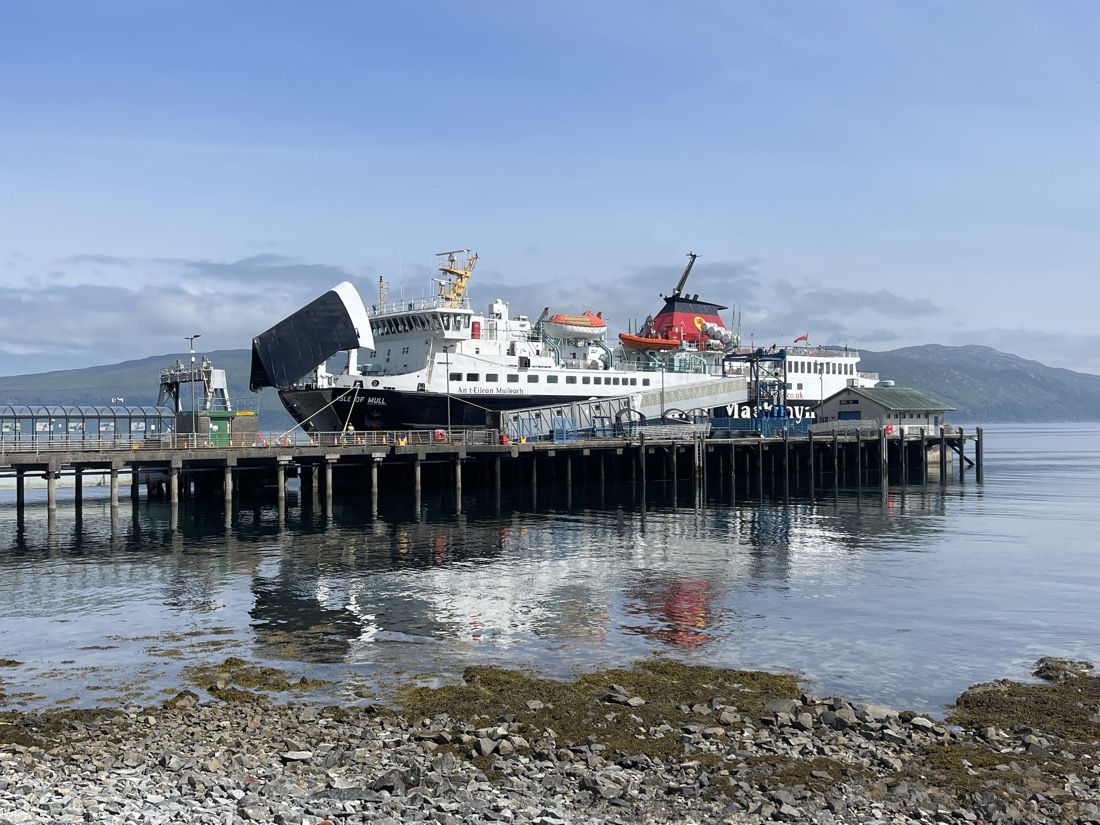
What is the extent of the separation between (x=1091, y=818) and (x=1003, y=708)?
5008mm

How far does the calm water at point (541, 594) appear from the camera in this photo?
22.5 m

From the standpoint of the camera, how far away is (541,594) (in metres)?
30.5

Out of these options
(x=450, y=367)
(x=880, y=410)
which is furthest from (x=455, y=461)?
(x=880, y=410)

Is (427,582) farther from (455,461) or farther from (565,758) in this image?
(455,461)

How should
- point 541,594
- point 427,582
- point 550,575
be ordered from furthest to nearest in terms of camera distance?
point 550,575 < point 427,582 < point 541,594

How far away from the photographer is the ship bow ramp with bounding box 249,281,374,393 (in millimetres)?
60406

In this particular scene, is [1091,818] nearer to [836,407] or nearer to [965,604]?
[965,604]

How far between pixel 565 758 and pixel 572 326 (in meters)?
62.8

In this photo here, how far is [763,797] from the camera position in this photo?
1438 centimetres

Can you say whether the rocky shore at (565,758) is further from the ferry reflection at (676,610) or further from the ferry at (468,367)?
the ferry at (468,367)

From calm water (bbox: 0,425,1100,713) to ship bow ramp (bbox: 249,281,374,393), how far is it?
34.8 ft

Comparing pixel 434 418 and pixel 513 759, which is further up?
pixel 434 418

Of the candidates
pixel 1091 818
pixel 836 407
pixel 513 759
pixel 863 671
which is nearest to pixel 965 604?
pixel 863 671

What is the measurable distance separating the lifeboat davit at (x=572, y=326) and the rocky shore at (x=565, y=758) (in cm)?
5786
